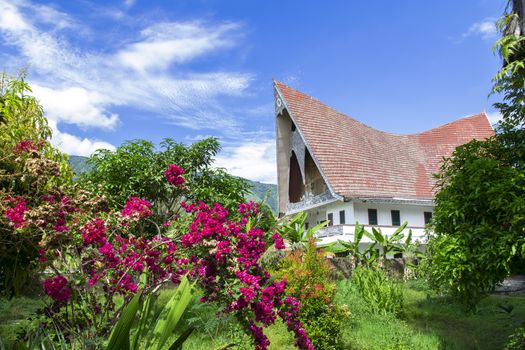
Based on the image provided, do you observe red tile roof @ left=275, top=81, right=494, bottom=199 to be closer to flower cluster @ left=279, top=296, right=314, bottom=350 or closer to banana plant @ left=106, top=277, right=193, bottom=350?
flower cluster @ left=279, top=296, right=314, bottom=350

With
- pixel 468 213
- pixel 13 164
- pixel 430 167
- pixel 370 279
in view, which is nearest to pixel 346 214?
pixel 430 167

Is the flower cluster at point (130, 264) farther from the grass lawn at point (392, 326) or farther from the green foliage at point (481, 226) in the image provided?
the green foliage at point (481, 226)

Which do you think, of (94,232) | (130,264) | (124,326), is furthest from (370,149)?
(124,326)

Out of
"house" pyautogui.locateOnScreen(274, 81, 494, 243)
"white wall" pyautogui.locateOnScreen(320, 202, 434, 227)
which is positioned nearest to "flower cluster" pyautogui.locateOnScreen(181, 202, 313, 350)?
"house" pyautogui.locateOnScreen(274, 81, 494, 243)

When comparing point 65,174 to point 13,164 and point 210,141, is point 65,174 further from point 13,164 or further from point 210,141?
point 210,141

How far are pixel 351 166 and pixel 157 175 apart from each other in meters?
16.3

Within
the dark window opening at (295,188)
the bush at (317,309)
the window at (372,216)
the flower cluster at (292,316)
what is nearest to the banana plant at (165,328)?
the flower cluster at (292,316)

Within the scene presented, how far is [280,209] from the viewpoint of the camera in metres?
36.2

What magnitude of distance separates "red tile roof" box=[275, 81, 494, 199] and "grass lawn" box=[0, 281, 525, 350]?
1163 centimetres

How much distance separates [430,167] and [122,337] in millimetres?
30984

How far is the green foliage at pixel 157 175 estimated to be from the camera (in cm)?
1503

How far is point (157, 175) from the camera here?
15.0 m

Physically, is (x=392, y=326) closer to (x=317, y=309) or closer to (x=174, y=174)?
(x=317, y=309)

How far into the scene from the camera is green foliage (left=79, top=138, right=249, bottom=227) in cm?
1503
